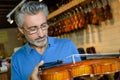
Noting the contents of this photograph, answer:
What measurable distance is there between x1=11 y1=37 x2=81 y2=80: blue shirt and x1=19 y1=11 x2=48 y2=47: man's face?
12 centimetres

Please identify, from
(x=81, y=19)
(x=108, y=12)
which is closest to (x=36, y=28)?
(x=108, y=12)

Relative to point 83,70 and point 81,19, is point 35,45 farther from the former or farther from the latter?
point 81,19

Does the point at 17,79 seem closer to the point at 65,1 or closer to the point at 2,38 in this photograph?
the point at 65,1

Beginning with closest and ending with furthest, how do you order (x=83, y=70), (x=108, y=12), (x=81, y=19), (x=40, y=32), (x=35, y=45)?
(x=83, y=70) → (x=40, y=32) → (x=35, y=45) → (x=108, y=12) → (x=81, y=19)

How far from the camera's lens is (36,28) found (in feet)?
5.74

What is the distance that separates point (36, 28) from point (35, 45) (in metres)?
0.17

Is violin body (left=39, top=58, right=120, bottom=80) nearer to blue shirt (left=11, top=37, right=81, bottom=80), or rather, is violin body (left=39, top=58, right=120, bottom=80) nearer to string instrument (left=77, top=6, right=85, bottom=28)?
blue shirt (left=11, top=37, right=81, bottom=80)

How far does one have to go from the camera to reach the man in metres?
1.76

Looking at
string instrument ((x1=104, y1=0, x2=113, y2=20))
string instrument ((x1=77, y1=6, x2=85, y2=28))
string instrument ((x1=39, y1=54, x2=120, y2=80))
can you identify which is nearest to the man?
string instrument ((x1=39, y1=54, x2=120, y2=80))

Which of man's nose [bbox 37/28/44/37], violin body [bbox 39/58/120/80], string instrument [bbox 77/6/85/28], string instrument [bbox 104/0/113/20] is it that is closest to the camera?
violin body [bbox 39/58/120/80]

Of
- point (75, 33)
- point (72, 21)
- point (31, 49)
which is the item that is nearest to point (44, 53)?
point (31, 49)

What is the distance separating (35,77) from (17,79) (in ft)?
1.57

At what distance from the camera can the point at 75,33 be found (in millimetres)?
4801

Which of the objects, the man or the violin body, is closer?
the violin body
